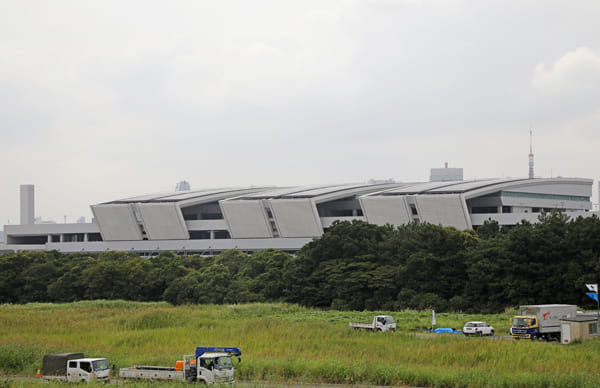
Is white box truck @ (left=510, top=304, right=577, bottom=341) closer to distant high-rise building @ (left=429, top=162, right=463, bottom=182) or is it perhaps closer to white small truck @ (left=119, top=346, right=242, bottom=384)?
white small truck @ (left=119, top=346, right=242, bottom=384)

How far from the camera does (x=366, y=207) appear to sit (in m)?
68.1

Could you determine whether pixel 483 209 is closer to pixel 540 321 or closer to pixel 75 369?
pixel 540 321

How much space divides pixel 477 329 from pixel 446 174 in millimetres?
91476

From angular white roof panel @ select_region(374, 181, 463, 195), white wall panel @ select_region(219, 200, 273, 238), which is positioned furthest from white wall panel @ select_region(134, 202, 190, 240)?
angular white roof panel @ select_region(374, 181, 463, 195)

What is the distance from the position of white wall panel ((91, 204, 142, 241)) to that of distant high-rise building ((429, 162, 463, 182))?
193 feet

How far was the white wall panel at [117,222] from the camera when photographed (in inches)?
3068

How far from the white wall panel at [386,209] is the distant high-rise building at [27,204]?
5627 cm

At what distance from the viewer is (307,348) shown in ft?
83.1

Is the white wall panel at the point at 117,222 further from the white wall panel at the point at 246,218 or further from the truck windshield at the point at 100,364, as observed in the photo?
the truck windshield at the point at 100,364

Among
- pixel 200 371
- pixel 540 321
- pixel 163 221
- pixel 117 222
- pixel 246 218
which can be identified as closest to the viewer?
pixel 200 371

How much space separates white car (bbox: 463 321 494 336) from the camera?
97.9 feet

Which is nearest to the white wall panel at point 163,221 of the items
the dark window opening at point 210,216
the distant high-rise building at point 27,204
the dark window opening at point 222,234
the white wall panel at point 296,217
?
the dark window opening at point 222,234

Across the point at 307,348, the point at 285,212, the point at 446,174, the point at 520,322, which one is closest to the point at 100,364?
the point at 307,348

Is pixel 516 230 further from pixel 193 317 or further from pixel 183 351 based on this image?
pixel 183 351
